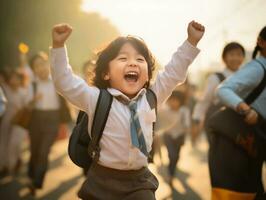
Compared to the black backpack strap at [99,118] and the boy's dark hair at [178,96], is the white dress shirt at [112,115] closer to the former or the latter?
the black backpack strap at [99,118]

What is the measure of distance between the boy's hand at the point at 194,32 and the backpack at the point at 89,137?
1.55 feet

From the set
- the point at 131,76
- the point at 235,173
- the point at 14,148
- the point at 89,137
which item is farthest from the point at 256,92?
the point at 14,148

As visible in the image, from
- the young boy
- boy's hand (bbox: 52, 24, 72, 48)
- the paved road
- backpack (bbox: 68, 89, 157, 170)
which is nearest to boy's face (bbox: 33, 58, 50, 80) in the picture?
the paved road

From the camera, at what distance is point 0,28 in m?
27.2

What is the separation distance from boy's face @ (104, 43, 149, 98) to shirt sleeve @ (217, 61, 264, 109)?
2.93 feet

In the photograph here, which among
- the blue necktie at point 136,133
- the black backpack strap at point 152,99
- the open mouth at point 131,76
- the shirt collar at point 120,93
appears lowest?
the blue necktie at point 136,133

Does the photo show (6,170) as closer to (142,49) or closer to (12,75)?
(12,75)

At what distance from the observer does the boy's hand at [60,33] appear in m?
3.34

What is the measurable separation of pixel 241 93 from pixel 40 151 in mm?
4122

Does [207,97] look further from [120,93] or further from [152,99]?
[120,93]

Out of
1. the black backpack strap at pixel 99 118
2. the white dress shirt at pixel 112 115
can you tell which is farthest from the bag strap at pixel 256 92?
the black backpack strap at pixel 99 118

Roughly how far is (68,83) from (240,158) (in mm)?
1721

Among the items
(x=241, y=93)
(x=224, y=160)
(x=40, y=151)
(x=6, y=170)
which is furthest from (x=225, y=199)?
(x=6, y=170)

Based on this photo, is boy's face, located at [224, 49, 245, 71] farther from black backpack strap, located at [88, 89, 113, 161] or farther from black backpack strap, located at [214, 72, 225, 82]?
black backpack strap, located at [88, 89, 113, 161]
